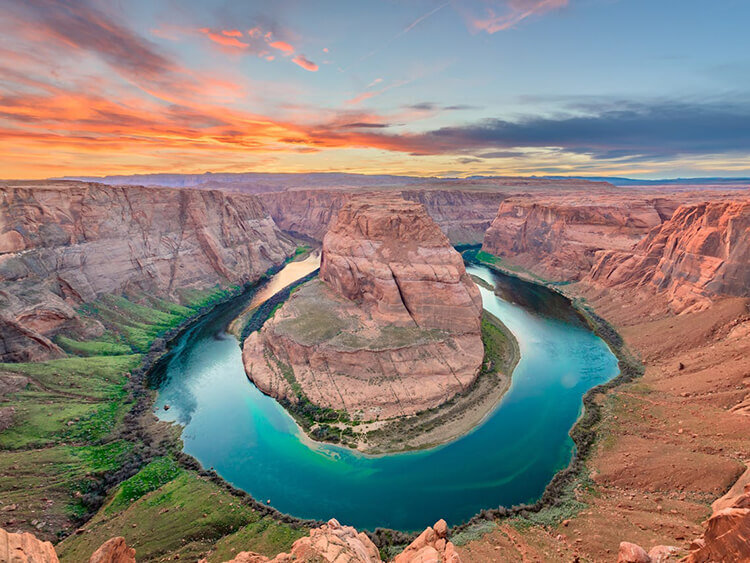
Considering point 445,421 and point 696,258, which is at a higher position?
point 696,258

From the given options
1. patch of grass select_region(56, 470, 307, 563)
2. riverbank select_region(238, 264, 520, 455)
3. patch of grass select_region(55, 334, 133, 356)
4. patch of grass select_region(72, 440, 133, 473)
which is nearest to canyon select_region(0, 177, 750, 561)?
patch of grass select_region(56, 470, 307, 563)

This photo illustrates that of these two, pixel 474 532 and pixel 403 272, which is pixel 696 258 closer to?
pixel 403 272

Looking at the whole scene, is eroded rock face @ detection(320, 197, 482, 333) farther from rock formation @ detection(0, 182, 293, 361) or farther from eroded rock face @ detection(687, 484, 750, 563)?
rock formation @ detection(0, 182, 293, 361)

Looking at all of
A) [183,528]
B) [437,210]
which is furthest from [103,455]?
[437,210]

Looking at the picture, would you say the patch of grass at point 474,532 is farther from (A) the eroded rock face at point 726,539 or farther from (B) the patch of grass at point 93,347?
(B) the patch of grass at point 93,347

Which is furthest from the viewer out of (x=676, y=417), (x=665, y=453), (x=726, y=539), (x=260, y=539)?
(x=676, y=417)

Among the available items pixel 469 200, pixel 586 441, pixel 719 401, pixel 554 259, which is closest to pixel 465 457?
pixel 586 441
